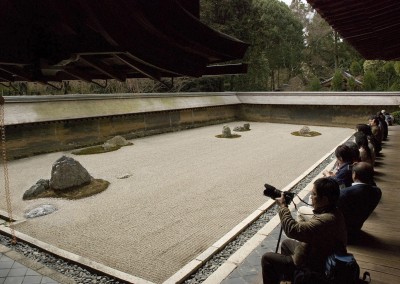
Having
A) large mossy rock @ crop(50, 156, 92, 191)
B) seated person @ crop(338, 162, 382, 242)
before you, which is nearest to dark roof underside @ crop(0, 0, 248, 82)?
seated person @ crop(338, 162, 382, 242)

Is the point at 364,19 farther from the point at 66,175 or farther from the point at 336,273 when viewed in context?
the point at 66,175

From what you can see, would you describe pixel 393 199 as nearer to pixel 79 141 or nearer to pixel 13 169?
pixel 13 169

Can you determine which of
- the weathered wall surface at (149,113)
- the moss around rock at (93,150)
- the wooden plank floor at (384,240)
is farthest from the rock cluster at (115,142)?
the wooden plank floor at (384,240)

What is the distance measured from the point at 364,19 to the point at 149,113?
12.2 m

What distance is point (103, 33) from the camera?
161 cm

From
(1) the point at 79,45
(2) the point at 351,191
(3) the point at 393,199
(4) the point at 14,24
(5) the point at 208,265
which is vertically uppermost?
(4) the point at 14,24

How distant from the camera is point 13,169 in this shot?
9.20m

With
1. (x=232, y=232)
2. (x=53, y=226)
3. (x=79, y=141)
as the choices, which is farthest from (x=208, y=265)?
(x=79, y=141)

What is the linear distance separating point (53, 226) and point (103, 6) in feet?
16.4

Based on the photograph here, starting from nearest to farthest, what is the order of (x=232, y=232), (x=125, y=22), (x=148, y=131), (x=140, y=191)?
(x=125, y=22) < (x=232, y=232) < (x=140, y=191) < (x=148, y=131)

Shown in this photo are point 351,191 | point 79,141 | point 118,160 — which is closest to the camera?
point 351,191

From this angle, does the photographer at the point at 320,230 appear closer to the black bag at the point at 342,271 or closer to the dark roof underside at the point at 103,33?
the black bag at the point at 342,271

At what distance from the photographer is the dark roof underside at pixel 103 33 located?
1.60 m

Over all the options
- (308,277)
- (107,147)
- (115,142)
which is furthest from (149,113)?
(308,277)
